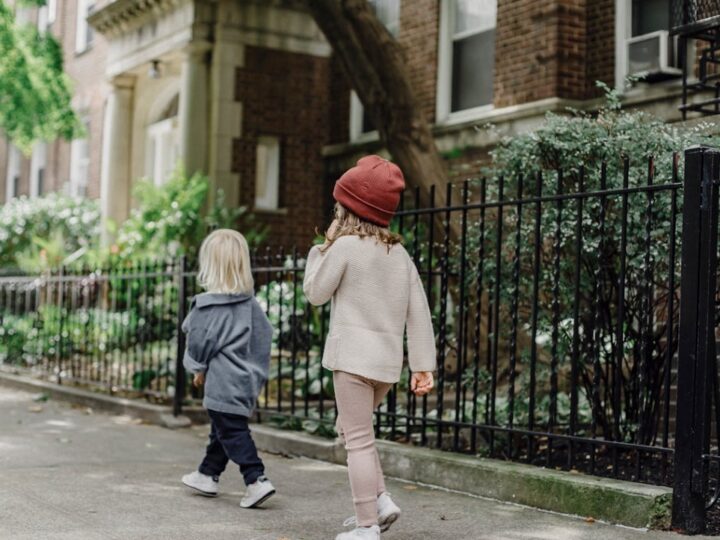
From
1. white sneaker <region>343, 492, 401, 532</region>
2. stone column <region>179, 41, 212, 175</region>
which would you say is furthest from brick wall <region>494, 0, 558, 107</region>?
white sneaker <region>343, 492, 401, 532</region>

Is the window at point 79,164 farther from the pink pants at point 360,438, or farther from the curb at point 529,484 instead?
the pink pants at point 360,438

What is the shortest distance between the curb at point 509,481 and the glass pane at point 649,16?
19.6 feet

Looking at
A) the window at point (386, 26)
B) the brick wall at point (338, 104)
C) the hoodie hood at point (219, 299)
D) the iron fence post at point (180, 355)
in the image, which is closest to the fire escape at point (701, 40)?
the iron fence post at point (180, 355)

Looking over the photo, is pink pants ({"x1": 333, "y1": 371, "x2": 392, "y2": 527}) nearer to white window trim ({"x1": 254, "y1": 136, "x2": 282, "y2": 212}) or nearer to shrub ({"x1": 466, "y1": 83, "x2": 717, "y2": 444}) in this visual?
shrub ({"x1": 466, "y1": 83, "x2": 717, "y2": 444})

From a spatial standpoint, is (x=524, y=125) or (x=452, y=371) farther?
(x=524, y=125)

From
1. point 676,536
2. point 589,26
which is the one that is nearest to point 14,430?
point 676,536

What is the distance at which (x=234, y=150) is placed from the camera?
15.7 meters

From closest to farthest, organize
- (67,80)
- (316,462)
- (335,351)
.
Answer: (335,351) < (316,462) < (67,80)

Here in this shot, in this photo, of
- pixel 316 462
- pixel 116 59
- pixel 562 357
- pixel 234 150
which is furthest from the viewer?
pixel 116 59

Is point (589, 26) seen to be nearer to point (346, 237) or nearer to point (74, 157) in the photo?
point (346, 237)

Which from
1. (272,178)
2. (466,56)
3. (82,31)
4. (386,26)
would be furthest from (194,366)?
(82,31)

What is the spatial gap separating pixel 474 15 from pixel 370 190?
8999 mm

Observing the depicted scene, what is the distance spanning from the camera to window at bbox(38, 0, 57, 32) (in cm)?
2450

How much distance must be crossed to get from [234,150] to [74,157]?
860 cm
